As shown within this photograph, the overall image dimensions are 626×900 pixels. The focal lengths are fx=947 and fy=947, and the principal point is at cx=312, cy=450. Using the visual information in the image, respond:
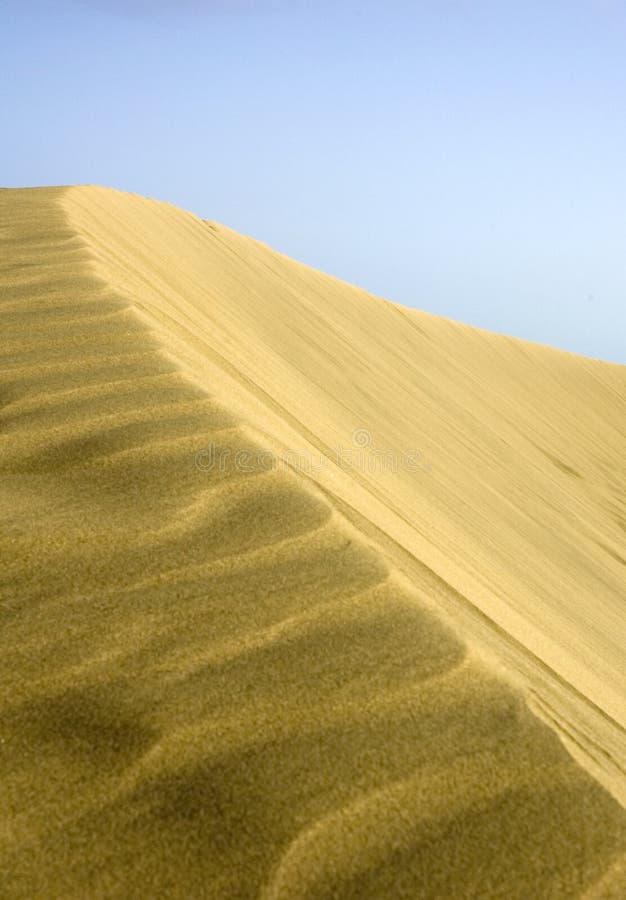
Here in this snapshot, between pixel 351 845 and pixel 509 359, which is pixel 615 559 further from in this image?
pixel 509 359

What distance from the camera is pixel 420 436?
483cm

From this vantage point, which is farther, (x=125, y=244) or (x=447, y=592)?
(x=125, y=244)

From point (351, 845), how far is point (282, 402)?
7.59 ft

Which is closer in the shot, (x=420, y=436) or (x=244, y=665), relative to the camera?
(x=244, y=665)

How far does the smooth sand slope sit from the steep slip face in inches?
1.3

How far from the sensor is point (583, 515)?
541 cm

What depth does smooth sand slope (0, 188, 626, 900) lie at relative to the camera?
111cm

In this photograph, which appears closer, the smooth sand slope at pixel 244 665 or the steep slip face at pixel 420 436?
the smooth sand slope at pixel 244 665

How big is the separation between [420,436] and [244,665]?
3.57 m

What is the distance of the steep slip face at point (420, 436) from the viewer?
217cm

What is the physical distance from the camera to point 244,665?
52.8 inches

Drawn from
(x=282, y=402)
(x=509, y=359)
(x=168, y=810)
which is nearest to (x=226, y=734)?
(x=168, y=810)

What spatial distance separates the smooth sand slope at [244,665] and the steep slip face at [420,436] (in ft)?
0.11

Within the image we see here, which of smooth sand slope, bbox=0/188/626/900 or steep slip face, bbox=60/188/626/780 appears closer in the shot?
smooth sand slope, bbox=0/188/626/900
